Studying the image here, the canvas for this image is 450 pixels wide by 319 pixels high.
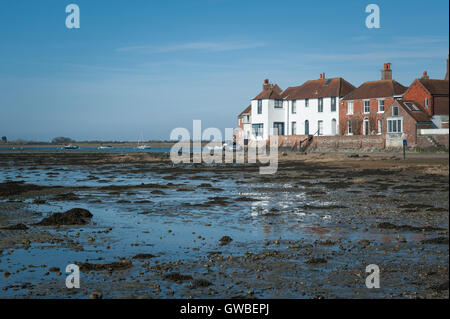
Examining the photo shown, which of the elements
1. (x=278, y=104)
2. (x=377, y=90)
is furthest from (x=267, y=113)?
(x=377, y=90)

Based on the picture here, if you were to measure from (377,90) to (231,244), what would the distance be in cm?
5873

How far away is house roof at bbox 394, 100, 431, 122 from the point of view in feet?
182

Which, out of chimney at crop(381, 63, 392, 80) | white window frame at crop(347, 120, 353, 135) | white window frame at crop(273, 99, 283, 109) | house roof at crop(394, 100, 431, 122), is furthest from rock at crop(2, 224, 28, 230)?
white window frame at crop(273, 99, 283, 109)

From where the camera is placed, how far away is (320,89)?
2977 inches

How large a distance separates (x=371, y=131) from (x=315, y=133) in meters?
10.0

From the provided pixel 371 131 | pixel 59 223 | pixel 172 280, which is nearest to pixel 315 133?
pixel 371 131

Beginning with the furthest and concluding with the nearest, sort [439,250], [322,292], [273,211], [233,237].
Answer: [273,211] < [233,237] < [439,250] < [322,292]

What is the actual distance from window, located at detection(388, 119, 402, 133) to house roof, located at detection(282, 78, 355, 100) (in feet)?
43.4

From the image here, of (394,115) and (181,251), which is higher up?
(394,115)

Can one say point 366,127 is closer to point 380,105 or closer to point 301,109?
point 380,105

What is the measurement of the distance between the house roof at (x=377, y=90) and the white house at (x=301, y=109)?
306cm

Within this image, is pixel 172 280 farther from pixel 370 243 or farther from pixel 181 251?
pixel 370 243

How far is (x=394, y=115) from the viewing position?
59.5 metres

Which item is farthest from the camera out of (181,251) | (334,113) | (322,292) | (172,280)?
(334,113)
